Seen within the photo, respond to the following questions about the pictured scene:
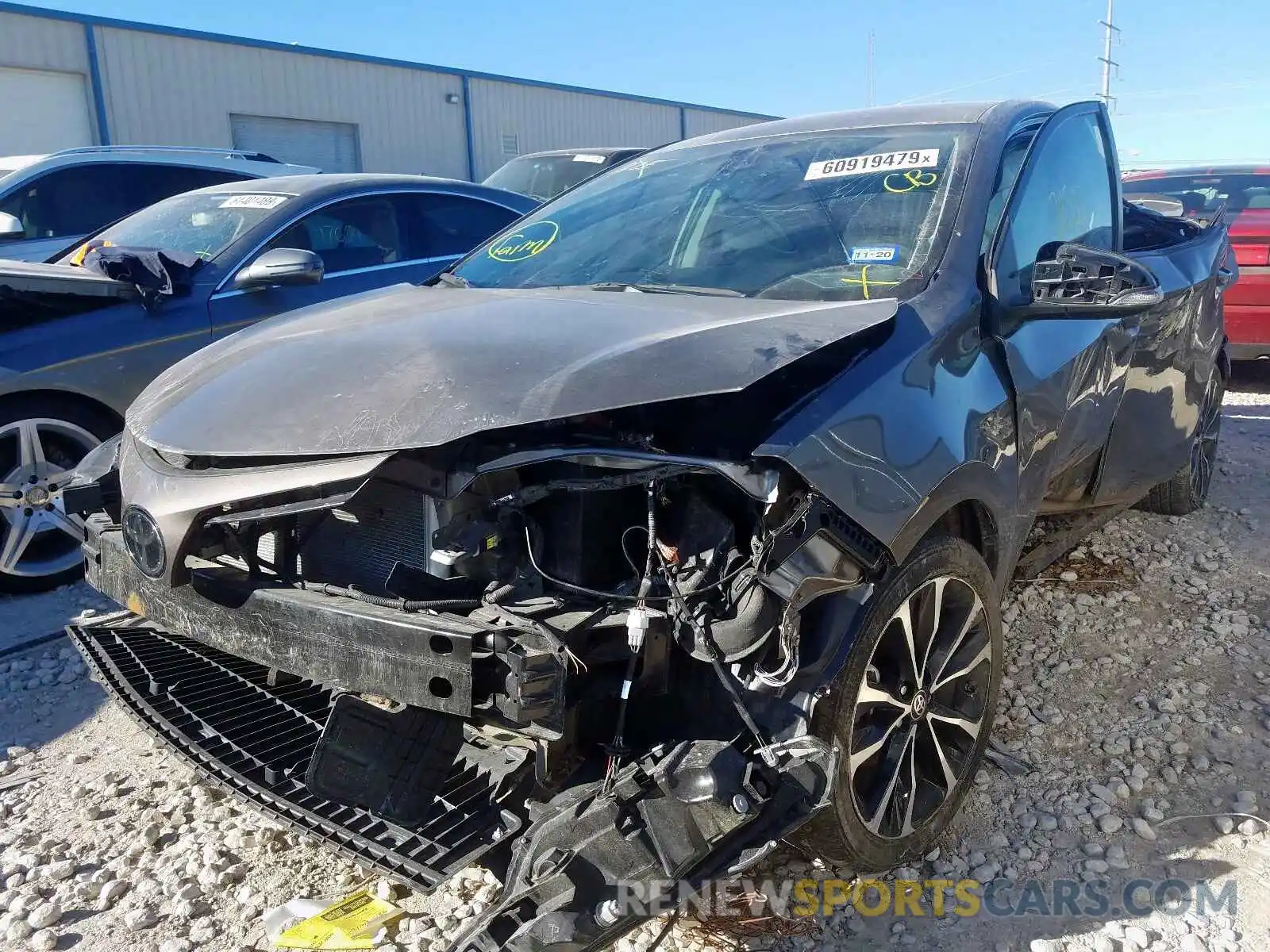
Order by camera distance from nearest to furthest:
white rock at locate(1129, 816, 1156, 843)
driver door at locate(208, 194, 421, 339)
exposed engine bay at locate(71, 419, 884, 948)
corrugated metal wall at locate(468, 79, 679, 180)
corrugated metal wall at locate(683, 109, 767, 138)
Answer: exposed engine bay at locate(71, 419, 884, 948) → white rock at locate(1129, 816, 1156, 843) → driver door at locate(208, 194, 421, 339) → corrugated metal wall at locate(468, 79, 679, 180) → corrugated metal wall at locate(683, 109, 767, 138)

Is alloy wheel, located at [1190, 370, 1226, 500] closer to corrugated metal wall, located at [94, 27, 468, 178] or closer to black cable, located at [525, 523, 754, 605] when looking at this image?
black cable, located at [525, 523, 754, 605]

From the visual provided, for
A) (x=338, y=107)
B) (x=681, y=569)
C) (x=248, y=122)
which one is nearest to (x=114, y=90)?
(x=248, y=122)

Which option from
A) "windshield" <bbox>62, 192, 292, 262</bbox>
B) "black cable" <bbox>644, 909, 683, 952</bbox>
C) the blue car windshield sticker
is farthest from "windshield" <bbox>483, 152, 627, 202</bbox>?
"black cable" <bbox>644, 909, 683, 952</bbox>

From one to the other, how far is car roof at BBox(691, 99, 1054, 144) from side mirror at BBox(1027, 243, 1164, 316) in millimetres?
615

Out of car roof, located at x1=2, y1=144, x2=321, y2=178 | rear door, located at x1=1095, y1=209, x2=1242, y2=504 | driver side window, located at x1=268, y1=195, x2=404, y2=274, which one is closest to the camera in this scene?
rear door, located at x1=1095, y1=209, x2=1242, y2=504

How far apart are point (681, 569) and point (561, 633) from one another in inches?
11.1

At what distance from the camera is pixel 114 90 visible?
15.7 meters

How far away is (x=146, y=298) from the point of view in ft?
14.2

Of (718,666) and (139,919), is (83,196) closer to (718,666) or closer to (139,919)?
(139,919)

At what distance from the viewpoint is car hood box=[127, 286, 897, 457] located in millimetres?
1948

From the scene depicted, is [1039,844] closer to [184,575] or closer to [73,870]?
[184,575]

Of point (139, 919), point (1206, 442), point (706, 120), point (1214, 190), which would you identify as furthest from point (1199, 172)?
point (706, 120)

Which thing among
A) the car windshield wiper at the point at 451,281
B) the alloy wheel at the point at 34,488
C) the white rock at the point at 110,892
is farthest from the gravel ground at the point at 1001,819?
the car windshield wiper at the point at 451,281

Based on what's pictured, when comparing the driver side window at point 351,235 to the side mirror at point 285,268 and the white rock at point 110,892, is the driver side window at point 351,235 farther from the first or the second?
the white rock at point 110,892
